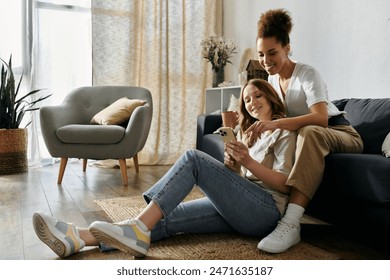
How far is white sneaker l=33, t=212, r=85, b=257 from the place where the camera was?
133 centimetres

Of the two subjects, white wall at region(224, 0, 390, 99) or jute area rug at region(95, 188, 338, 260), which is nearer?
jute area rug at region(95, 188, 338, 260)

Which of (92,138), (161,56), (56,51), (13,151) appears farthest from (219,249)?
(56,51)

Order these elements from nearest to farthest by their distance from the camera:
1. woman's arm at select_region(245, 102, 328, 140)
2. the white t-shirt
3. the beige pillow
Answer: woman's arm at select_region(245, 102, 328, 140)
the white t-shirt
the beige pillow

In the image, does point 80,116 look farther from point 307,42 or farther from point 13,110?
point 307,42

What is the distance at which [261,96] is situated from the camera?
1564 millimetres

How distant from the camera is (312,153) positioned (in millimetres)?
1488

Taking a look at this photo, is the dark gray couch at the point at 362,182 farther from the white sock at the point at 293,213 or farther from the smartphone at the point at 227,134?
the smartphone at the point at 227,134

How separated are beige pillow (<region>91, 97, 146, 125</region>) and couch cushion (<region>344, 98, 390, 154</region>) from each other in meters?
1.74

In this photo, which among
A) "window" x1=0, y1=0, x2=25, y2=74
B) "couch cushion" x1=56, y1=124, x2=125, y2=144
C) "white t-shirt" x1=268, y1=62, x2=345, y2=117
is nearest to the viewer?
"white t-shirt" x1=268, y1=62, x2=345, y2=117

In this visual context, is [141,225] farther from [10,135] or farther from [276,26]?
[10,135]

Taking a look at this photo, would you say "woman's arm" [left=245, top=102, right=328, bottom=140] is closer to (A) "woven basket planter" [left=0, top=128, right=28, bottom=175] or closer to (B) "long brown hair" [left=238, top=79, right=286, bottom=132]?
(B) "long brown hair" [left=238, top=79, right=286, bottom=132]

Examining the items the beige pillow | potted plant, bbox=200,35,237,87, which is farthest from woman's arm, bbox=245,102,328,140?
potted plant, bbox=200,35,237,87

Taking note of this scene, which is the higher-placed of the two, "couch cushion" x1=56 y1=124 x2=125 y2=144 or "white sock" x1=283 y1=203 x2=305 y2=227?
"couch cushion" x1=56 y1=124 x2=125 y2=144

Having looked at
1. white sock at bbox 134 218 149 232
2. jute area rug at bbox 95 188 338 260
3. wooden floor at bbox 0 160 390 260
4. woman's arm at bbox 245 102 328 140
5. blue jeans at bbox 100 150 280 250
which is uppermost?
woman's arm at bbox 245 102 328 140
